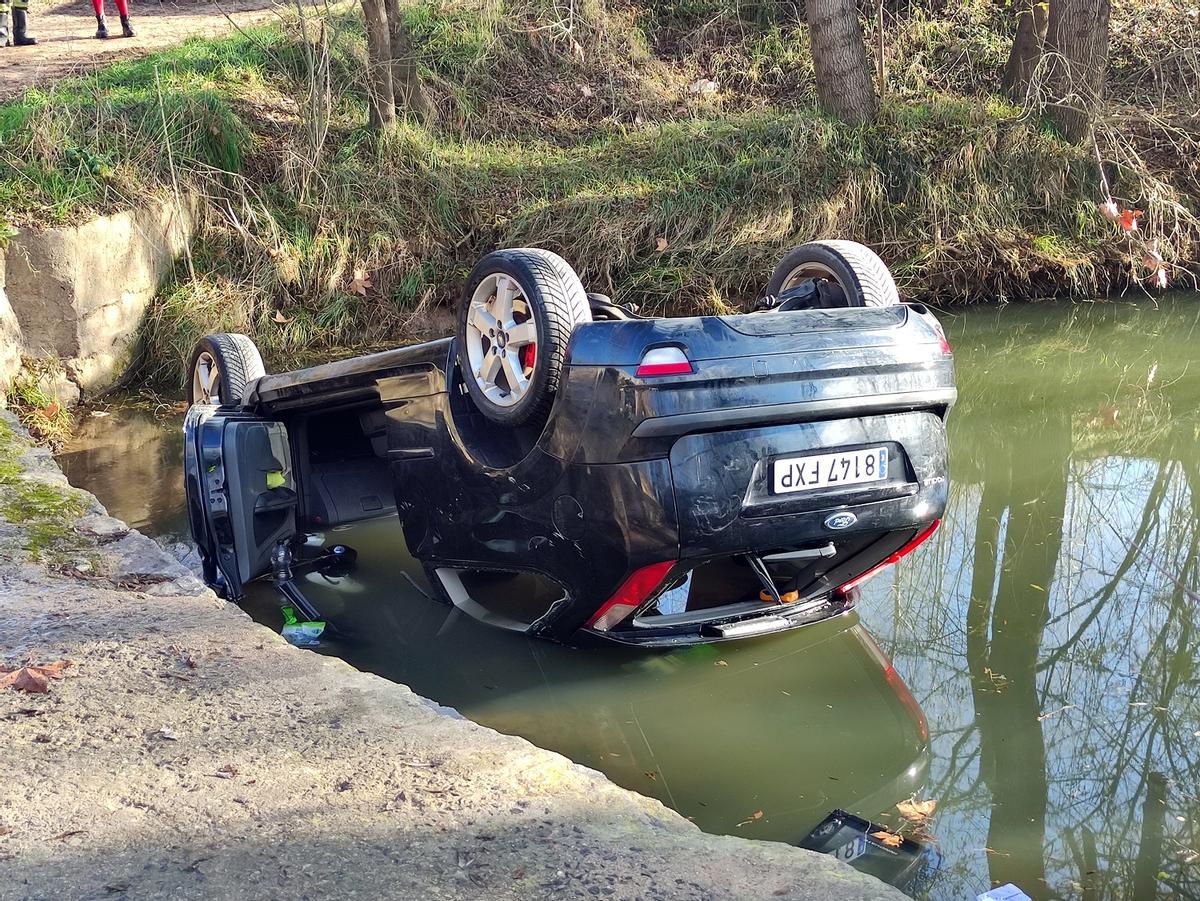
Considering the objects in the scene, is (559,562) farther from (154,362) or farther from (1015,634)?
(154,362)

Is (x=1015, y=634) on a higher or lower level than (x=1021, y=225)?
lower

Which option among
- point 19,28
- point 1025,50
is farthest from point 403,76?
point 1025,50

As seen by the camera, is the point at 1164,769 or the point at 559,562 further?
the point at 559,562

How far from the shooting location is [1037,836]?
127 inches

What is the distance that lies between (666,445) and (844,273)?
1.30m

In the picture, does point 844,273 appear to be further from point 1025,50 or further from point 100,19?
point 100,19

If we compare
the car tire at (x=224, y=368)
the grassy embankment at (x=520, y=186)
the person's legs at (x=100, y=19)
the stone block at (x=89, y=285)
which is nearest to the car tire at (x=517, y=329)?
the car tire at (x=224, y=368)

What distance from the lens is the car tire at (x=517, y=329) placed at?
3873 mm

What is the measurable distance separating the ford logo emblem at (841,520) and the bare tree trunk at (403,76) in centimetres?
921

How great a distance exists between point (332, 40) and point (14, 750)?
1016 centimetres

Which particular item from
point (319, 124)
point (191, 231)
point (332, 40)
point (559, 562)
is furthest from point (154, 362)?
point (559, 562)

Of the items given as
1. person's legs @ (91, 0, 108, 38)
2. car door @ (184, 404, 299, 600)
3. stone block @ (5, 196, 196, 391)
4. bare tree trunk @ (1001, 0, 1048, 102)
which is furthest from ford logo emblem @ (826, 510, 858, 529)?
person's legs @ (91, 0, 108, 38)

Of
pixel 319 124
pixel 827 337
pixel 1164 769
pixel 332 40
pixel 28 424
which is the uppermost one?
pixel 332 40

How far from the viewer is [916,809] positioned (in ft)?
11.1
